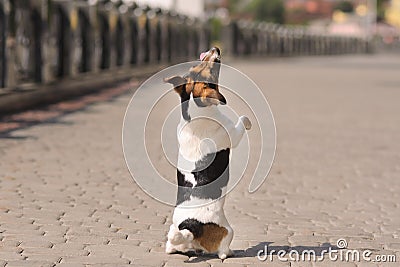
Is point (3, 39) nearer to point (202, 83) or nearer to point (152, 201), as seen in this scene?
point (152, 201)

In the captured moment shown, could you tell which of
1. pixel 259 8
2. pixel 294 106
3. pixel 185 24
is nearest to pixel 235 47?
pixel 185 24

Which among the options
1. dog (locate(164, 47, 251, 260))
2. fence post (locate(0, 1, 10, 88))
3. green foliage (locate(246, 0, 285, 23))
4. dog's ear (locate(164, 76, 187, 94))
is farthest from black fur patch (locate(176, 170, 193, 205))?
green foliage (locate(246, 0, 285, 23))

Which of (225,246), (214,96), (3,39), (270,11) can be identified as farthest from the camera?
(270,11)

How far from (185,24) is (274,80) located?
9.00 meters

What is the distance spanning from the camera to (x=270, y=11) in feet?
550

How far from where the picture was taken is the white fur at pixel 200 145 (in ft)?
21.0

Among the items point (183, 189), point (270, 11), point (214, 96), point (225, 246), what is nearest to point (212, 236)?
point (225, 246)

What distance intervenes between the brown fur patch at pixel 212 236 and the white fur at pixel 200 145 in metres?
0.03

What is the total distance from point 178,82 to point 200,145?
1.26ft

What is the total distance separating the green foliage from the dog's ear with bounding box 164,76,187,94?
521 feet

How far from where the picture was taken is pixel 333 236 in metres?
7.61

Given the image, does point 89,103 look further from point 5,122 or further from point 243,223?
point 243,223

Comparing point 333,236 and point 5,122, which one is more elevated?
point 333,236

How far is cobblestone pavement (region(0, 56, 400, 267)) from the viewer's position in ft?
22.8
